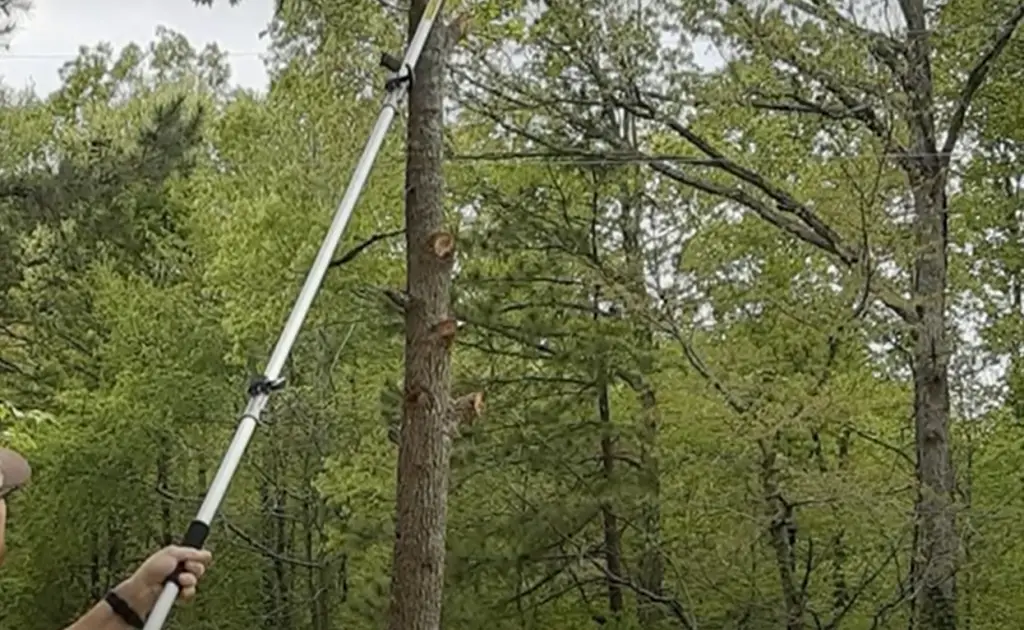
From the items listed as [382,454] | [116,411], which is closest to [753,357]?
[382,454]

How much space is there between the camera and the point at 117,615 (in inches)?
69.8

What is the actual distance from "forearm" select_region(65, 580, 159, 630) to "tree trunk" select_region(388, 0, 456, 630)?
207 centimetres

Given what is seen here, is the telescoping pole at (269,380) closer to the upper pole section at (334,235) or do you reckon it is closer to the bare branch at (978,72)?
the upper pole section at (334,235)

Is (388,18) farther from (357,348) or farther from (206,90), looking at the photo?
(206,90)

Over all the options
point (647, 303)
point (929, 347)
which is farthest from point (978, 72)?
point (647, 303)

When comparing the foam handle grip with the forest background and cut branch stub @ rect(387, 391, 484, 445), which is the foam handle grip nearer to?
cut branch stub @ rect(387, 391, 484, 445)

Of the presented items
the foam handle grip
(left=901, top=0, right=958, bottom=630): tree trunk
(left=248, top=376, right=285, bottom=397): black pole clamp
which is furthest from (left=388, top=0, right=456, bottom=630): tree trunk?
(left=901, top=0, right=958, bottom=630): tree trunk

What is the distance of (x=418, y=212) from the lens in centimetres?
401

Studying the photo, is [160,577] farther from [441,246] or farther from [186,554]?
[441,246]

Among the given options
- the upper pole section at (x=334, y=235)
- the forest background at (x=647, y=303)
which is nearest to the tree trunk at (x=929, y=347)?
the forest background at (x=647, y=303)

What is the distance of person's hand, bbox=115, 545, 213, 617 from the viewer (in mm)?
1726

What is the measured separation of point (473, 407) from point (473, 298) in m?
5.09

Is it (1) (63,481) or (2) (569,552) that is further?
(1) (63,481)

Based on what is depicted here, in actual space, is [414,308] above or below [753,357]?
below
